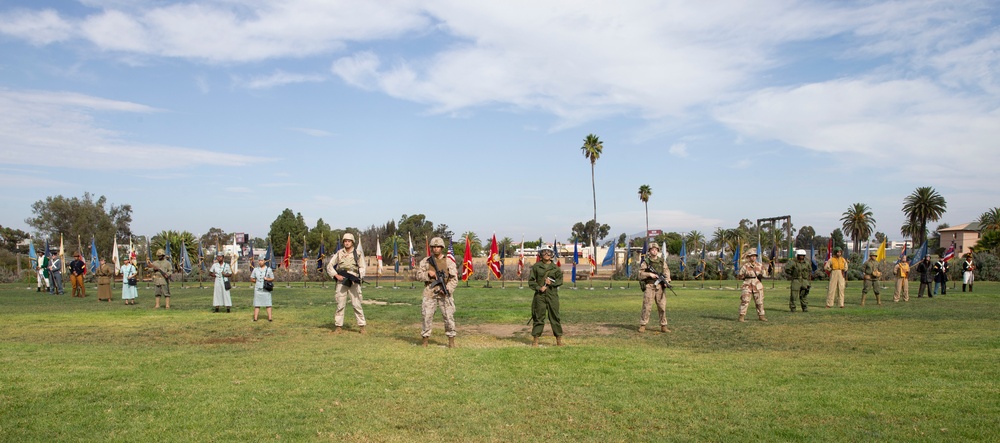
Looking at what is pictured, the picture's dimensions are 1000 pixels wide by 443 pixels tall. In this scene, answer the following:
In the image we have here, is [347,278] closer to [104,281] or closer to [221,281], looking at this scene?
[221,281]

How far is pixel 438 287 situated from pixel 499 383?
14.7 ft

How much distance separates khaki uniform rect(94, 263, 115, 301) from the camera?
2722 centimetres

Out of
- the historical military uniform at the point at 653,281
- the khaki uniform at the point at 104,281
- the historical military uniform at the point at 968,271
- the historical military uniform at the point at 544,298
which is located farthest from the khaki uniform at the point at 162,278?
the historical military uniform at the point at 968,271

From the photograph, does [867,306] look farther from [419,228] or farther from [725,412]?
[419,228]

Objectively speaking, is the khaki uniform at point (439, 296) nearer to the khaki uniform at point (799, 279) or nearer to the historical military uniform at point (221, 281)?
the historical military uniform at point (221, 281)

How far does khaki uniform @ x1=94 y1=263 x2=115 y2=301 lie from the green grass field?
9186mm

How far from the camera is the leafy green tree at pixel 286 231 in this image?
91250 millimetres

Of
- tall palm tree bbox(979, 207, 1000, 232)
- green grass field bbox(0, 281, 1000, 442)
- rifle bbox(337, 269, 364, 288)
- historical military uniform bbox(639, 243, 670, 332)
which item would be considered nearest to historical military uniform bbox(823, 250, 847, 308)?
green grass field bbox(0, 281, 1000, 442)

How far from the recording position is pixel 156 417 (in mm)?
8102

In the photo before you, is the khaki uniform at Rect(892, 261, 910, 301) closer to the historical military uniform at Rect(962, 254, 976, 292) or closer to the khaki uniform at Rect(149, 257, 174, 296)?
the historical military uniform at Rect(962, 254, 976, 292)

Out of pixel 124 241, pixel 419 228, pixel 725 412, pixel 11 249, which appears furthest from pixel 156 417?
pixel 419 228

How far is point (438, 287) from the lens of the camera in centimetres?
1447

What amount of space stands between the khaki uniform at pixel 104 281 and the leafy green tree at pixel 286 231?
207 feet

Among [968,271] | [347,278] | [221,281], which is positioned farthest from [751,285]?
[968,271]
